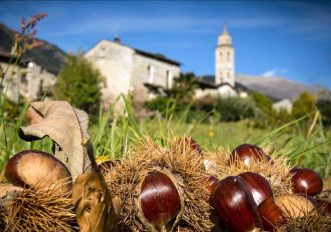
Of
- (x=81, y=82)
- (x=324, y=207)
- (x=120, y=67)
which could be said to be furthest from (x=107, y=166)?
(x=120, y=67)

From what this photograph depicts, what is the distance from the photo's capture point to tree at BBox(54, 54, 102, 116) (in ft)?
122

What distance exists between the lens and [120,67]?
1681 inches

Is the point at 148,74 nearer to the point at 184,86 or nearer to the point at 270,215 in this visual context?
the point at 184,86

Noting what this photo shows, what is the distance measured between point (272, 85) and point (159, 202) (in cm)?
14656

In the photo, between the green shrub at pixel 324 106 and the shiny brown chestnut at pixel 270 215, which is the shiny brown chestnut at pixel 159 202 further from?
the green shrub at pixel 324 106

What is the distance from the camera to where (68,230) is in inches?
41.0

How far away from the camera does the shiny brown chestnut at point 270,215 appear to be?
1.16m

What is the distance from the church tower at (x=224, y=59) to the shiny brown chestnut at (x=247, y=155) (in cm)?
9125

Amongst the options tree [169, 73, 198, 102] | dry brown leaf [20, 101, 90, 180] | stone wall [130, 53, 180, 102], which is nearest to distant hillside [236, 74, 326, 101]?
stone wall [130, 53, 180, 102]

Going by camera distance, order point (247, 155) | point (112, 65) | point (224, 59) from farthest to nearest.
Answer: point (224, 59)
point (112, 65)
point (247, 155)

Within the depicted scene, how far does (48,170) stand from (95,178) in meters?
0.30

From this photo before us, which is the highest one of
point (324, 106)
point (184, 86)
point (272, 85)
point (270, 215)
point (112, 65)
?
point (272, 85)

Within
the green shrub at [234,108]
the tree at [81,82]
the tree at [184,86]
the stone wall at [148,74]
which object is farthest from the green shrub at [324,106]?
the tree at [81,82]

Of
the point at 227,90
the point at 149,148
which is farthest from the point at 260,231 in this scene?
the point at 227,90
